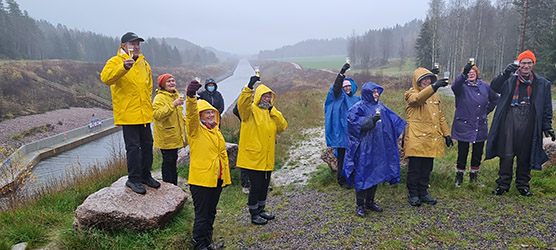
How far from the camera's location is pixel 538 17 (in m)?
27.5

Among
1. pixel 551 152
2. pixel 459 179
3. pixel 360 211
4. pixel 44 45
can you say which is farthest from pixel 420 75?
pixel 44 45

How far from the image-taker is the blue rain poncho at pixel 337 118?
605 cm

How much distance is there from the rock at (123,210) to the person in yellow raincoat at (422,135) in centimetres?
358

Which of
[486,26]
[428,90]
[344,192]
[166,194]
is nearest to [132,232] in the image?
[166,194]

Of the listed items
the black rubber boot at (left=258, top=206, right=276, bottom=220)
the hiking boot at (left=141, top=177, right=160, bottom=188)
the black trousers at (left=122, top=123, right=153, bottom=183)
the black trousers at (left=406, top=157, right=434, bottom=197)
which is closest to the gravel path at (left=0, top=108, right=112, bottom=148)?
the hiking boot at (left=141, top=177, right=160, bottom=188)

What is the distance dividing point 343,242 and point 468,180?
123 inches

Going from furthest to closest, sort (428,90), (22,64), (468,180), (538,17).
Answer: (22,64) → (538,17) → (468,180) → (428,90)

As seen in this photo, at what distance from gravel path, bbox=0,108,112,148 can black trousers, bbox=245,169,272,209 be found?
2000 centimetres

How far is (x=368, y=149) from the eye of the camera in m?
4.53

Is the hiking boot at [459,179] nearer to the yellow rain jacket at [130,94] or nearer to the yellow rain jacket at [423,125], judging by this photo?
the yellow rain jacket at [423,125]

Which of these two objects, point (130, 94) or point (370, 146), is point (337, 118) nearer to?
point (370, 146)

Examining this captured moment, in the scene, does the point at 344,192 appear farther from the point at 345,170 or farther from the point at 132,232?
the point at 132,232

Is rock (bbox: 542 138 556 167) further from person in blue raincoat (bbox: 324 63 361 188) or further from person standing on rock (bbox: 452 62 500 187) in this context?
person in blue raincoat (bbox: 324 63 361 188)

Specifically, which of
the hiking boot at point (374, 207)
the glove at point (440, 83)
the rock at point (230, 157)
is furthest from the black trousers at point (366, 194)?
the rock at point (230, 157)
